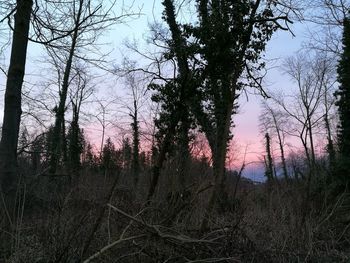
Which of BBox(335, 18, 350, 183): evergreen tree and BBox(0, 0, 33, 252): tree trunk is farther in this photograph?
BBox(335, 18, 350, 183): evergreen tree

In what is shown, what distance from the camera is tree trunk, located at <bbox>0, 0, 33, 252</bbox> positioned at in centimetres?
645

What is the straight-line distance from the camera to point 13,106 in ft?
22.5

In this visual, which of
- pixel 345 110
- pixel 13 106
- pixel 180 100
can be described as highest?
pixel 345 110

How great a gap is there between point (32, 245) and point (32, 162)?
4.54 m

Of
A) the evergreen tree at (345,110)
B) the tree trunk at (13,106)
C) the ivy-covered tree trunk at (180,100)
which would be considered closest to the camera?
the tree trunk at (13,106)

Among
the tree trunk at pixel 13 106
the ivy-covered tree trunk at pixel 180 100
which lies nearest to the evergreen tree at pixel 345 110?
the ivy-covered tree trunk at pixel 180 100

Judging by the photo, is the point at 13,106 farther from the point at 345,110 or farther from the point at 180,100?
the point at 345,110

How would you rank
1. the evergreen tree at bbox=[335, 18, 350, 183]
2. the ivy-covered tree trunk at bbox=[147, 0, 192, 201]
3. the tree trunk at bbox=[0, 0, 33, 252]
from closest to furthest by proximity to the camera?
1. the tree trunk at bbox=[0, 0, 33, 252]
2. the ivy-covered tree trunk at bbox=[147, 0, 192, 201]
3. the evergreen tree at bbox=[335, 18, 350, 183]

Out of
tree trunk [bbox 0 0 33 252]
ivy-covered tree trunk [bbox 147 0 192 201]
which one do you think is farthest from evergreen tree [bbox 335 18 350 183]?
tree trunk [bbox 0 0 33 252]

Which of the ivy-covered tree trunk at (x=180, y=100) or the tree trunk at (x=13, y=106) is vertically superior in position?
the ivy-covered tree trunk at (x=180, y=100)

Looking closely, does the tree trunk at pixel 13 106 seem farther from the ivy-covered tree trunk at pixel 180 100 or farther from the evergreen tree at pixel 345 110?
the evergreen tree at pixel 345 110

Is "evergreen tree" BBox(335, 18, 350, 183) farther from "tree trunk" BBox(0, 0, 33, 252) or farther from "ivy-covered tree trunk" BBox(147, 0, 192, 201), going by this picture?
"tree trunk" BBox(0, 0, 33, 252)

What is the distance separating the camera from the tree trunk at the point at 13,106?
21.2 ft

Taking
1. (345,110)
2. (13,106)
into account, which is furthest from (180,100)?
(345,110)
